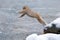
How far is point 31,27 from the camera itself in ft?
10.3

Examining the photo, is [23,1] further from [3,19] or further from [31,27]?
[31,27]

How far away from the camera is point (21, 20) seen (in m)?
3.53

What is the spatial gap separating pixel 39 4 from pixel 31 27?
1745 mm

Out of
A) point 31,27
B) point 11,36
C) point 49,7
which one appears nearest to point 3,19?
point 31,27

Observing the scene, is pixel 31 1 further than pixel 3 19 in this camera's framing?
Yes

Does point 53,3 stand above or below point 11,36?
below

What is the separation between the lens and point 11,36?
269cm

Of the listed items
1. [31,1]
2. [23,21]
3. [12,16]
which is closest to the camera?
[23,21]

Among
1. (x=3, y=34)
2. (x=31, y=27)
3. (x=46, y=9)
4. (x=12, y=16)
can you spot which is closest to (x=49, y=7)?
(x=46, y=9)

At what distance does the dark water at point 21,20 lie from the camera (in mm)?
2799

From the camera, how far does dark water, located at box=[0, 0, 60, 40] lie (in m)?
2.80

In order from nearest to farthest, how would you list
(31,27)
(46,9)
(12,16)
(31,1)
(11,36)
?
(11,36)
(31,27)
(12,16)
(46,9)
(31,1)

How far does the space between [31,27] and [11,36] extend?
1.73ft

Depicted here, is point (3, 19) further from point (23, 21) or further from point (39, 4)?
point (39, 4)
